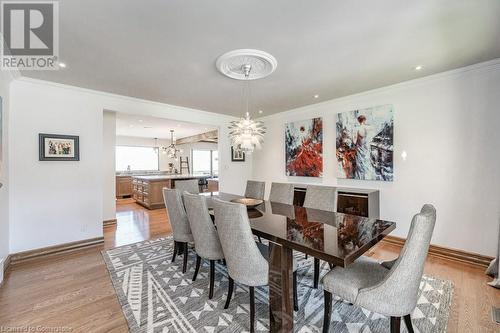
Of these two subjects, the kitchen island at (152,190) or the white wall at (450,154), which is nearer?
the white wall at (450,154)

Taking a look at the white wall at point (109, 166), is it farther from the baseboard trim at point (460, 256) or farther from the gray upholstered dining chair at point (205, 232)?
the baseboard trim at point (460, 256)

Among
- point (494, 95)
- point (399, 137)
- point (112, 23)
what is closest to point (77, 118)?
point (112, 23)

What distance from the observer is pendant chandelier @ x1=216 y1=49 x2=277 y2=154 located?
241 cm

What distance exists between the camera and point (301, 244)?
60.1 inches

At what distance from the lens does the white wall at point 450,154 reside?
276 cm

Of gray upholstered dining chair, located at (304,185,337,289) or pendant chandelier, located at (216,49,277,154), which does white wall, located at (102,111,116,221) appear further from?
gray upholstered dining chair, located at (304,185,337,289)

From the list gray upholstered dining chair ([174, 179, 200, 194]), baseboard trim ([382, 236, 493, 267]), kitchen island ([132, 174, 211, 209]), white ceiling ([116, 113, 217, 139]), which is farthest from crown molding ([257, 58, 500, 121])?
kitchen island ([132, 174, 211, 209])

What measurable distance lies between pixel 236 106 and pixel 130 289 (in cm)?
358

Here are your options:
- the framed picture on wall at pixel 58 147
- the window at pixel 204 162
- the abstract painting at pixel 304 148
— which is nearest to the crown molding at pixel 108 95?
the framed picture on wall at pixel 58 147

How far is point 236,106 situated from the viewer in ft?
15.3

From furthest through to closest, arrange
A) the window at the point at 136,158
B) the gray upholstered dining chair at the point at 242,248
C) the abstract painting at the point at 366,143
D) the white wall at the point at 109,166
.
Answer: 1. the window at the point at 136,158
2. the white wall at the point at 109,166
3. the abstract painting at the point at 366,143
4. the gray upholstered dining chair at the point at 242,248

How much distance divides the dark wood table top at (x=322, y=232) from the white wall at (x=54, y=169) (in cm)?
287

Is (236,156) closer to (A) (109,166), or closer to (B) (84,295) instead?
(A) (109,166)

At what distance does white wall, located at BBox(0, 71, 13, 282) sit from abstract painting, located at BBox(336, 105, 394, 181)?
4.78m
